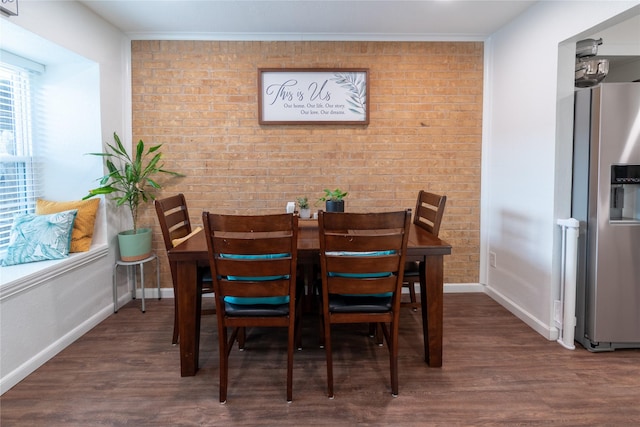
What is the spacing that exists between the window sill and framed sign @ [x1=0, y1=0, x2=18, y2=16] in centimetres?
148

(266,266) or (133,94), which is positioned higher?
(133,94)

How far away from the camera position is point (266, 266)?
1785 millimetres

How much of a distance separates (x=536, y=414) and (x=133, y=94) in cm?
377

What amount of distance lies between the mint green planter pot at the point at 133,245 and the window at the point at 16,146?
0.70 metres

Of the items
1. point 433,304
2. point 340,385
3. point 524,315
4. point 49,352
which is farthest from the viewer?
point 524,315

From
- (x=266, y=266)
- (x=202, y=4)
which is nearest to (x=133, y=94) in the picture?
(x=202, y=4)

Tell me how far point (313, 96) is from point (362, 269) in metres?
2.05

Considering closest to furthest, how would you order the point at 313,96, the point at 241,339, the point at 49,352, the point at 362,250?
the point at 362,250 < the point at 49,352 < the point at 241,339 < the point at 313,96

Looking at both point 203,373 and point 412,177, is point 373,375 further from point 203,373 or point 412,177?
point 412,177

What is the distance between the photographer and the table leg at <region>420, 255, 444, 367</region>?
2.12 meters

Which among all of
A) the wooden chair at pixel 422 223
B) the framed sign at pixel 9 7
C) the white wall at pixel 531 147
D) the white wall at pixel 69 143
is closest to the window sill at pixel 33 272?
the white wall at pixel 69 143

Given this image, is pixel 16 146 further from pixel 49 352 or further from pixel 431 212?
pixel 431 212

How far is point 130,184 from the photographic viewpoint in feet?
10.0

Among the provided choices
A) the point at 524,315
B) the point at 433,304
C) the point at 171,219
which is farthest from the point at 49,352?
the point at 524,315
